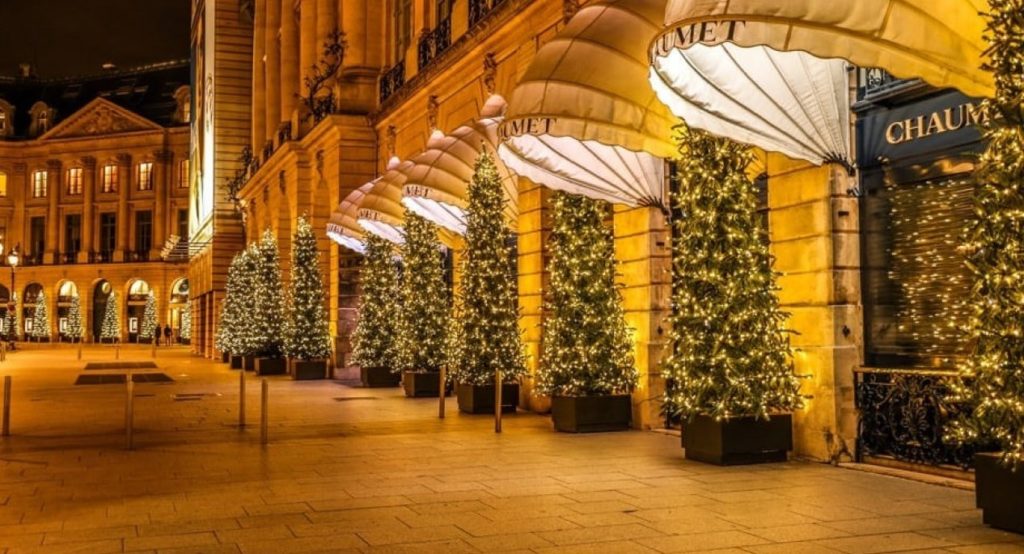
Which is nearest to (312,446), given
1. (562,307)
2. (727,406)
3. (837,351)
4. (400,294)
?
(562,307)

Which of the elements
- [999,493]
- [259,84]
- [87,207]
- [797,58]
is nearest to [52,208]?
[87,207]

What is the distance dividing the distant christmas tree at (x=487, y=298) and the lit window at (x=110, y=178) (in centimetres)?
8424

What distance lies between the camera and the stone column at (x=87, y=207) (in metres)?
97.4

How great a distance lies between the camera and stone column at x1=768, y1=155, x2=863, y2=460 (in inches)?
518

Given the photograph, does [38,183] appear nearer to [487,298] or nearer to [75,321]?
[75,321]

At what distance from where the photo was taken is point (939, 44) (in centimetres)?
1030

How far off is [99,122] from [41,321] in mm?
18130

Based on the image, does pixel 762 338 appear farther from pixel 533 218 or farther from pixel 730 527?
pixel 533 218

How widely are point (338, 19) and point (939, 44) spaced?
30833 millimetres

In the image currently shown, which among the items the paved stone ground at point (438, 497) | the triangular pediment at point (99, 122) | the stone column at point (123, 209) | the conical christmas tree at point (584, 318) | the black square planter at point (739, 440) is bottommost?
the paved stone ground at point (438, 497)

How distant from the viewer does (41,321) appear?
9462 centimetres

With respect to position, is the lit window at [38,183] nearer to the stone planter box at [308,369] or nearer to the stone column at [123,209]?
the stone column at [123,209]

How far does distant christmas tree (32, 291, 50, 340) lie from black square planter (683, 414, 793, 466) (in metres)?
91.3

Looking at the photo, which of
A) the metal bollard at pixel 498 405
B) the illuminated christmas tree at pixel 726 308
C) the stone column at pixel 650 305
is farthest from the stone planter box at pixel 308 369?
the illuminated christmas tree at pixel 726 308
